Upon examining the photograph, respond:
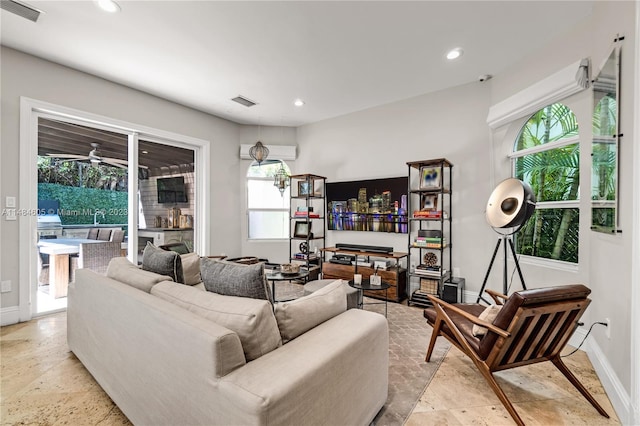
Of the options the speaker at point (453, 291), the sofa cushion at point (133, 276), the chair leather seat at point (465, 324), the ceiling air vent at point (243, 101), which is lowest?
the speaker at point (453, 291)

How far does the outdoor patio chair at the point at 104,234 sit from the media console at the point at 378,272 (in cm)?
302

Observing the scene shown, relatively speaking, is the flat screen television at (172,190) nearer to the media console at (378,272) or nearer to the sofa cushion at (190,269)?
the sofa cushion at (190,269)

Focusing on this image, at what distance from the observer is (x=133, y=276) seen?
1944 mm

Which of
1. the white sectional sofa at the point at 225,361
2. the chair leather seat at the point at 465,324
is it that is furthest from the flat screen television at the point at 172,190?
the chair leather seat at the point at 465,324

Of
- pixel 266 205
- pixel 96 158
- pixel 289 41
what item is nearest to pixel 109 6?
pixel 289 41

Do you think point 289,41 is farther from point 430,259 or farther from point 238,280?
point 430,259

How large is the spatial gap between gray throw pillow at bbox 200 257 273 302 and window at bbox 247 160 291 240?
384cm

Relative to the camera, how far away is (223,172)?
514 cm

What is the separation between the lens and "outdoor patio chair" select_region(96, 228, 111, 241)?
379 centimetres

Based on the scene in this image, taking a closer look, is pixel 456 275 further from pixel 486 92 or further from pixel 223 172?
pixel 223 172

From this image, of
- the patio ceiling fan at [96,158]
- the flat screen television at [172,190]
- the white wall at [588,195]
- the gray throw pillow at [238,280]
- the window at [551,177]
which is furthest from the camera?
the flat screen television at [172,190]

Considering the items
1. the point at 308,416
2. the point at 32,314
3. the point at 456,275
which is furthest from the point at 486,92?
the point at 32,314

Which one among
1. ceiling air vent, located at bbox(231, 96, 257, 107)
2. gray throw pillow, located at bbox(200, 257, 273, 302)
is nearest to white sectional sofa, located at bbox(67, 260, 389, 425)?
gray throw pillow, located at bbox(200, 257, 273, 302)

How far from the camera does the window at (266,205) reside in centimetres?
549
